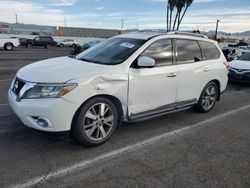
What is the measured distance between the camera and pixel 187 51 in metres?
4.95

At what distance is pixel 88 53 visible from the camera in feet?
15.6

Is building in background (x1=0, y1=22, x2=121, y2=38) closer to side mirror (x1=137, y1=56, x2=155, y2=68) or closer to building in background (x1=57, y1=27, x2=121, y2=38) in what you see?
building in background (x1=57, y1=27, x2=121, y2=38)

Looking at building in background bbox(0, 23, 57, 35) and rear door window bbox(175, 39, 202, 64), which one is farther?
building in background bbox(0, 23, 57, 35)

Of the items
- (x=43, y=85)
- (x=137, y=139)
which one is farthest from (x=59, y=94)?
(x=137, y=139)

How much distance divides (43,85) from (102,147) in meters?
1.30

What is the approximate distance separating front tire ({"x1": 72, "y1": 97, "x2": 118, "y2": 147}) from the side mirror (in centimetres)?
79

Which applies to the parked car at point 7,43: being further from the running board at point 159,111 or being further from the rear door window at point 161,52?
the running board at point 159,111

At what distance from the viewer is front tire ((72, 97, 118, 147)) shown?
3514 mm

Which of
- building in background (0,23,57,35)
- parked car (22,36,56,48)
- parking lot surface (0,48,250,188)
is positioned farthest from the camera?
building in background (0,23,57,35)

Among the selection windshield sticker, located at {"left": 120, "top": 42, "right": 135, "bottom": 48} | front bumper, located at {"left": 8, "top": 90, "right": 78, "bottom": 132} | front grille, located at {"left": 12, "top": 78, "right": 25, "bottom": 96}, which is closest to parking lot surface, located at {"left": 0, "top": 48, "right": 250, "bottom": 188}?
front bumper, located at {"left": 8, "top": 90, "right": 78, "bottom": 132}

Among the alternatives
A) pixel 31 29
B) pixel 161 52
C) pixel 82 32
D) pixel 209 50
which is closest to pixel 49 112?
pixel 161 52

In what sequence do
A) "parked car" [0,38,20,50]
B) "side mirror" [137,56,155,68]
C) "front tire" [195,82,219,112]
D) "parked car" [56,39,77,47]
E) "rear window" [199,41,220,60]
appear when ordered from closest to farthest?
"side mirror" [137,56,155,68]
"rear window" [199,41,220,60]
"front tire" [195,82,219,112]
"parked car" [0,38,20,50]
"parked car" [56,39,77,47]

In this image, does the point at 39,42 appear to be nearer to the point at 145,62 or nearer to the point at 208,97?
the point at 208,97

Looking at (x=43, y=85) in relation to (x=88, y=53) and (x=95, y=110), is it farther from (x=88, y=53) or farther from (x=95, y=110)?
(x=88, y=53)
